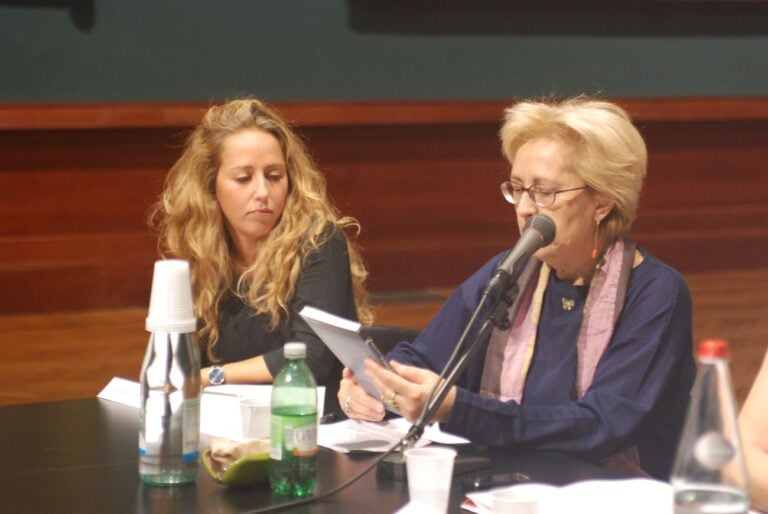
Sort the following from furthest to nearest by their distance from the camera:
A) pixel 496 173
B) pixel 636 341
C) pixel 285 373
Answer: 1. pixel 496 173
2. pixel 636 341
3. pixel 285 373

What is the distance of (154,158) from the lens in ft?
16.6

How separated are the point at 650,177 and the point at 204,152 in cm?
299

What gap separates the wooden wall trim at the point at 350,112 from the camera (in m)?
4.84

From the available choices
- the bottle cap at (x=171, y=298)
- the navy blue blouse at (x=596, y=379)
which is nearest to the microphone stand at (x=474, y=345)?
the navy blue blouse at (x=596, y=379)

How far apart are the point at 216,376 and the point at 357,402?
68 cm

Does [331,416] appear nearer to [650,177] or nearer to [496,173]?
[496,173]

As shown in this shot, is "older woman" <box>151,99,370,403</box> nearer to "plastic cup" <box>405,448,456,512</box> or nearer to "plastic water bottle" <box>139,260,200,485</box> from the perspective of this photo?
"plastic water bottle" <box>139,260,200,485</box>

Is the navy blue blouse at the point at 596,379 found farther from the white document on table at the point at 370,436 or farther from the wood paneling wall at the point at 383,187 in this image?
the wood paneling wall at the point at 383,187

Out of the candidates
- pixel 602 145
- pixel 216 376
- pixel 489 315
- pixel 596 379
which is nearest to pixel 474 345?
pixel 489 315

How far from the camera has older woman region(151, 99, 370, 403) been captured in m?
3.13

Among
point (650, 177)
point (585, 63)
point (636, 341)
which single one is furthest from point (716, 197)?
point (636, 341)

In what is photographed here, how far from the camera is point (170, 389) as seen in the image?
6.38ft

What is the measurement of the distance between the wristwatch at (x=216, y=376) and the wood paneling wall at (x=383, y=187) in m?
2.21

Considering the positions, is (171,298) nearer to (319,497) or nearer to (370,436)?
(319,497)
